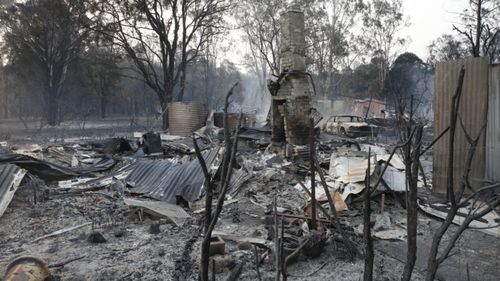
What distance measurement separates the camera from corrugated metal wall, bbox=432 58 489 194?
6.70m

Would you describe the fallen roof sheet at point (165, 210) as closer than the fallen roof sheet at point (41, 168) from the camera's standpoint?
Yes

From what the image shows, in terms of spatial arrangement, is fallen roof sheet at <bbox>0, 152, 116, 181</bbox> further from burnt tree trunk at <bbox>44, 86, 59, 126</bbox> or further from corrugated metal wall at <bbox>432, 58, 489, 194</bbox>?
burnt tree trunk at <bbox>44, 86, 59, 126</bbox>

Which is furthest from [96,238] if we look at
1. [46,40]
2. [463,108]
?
[46,40]

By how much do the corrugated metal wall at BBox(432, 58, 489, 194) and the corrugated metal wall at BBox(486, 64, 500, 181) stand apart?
0.27 ft

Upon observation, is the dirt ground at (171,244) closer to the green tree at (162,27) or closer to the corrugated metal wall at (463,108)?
the corrugated metal wall at (463,108)

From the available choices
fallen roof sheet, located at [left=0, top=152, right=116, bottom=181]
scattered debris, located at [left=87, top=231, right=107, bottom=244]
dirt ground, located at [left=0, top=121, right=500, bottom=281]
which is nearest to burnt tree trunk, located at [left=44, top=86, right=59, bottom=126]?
fallen roof sheet, located at [left=0, top=152, right=116, bottom=181]

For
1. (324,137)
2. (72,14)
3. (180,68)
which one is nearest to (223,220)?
(324,137)

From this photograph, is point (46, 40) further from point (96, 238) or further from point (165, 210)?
point (96, 238)

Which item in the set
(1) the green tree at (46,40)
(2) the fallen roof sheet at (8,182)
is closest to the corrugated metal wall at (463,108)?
(2) the fallen roof sheet at (8,182)

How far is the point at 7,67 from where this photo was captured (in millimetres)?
34031

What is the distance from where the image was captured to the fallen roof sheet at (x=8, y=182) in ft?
20.1

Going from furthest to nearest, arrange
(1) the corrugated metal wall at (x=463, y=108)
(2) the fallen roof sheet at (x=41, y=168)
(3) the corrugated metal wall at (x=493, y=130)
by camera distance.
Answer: (2) the fallen roof sheet at (x=41, y=168)
(1) the corrugated metal wall at (x=463, y=108)
(3) the corrugated metal wall at (x=493, y=130)

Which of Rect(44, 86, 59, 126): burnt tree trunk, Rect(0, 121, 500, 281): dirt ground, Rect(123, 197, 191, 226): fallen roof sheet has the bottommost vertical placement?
Rect(0, 121, 500, 281): dirt ground

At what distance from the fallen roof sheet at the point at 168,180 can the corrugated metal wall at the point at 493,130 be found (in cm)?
517
